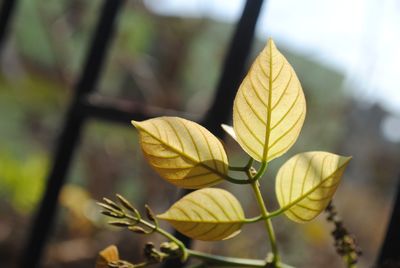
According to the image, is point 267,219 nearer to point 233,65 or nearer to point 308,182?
point 308,182

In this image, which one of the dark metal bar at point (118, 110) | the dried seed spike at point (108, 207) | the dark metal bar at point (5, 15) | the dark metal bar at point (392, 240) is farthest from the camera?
the dark metal bar at point (5, 15)

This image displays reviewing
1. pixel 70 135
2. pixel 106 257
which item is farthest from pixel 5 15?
pixel 106 257

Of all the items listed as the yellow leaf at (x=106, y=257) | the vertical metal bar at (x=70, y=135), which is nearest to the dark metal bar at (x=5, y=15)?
the vertical metal bar at (x=70, y=135)

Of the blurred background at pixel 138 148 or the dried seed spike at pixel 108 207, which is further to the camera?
the blurred background at pixel 138 148

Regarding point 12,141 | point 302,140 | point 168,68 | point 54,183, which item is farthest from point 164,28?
point 54,183

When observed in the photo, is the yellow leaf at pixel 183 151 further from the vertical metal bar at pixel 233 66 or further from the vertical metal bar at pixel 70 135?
the vertical metal bar at pixel 70 135

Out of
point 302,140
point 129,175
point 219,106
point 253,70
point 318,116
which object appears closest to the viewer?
point 253,70

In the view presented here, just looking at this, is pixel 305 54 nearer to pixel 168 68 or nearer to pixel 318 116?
pixel 318 116

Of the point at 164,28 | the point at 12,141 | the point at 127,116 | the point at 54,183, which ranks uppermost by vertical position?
the point at 164,28
